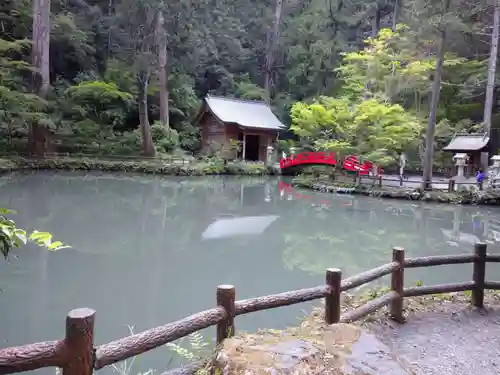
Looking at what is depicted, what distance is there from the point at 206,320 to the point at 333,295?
114 cm

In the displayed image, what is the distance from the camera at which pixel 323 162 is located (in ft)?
→ 64.1

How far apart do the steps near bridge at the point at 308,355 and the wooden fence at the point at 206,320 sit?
184 millimetres

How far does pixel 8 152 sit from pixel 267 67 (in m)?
18.1

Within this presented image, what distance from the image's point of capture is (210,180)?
19.0 metres

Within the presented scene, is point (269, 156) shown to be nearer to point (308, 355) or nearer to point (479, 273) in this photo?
point (479, 273)

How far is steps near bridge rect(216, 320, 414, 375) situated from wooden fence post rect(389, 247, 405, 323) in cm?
111

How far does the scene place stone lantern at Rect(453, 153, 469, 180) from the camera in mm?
17500

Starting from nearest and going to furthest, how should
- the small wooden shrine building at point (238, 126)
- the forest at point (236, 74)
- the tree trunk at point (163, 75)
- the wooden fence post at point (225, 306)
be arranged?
1. the wooden fence post at point (225, 306)
2. the forest at point (236, 74)
3. the tree trunk at point (163, 75)
4. the small wooden shrine building at point (238, 126)

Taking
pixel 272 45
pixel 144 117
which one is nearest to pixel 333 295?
pixel 144 117

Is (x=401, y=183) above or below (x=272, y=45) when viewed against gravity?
below

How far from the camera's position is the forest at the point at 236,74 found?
16906mm

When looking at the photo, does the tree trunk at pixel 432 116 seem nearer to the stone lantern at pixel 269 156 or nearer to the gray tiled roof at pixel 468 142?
the gray tiled roof at pixel 468 142

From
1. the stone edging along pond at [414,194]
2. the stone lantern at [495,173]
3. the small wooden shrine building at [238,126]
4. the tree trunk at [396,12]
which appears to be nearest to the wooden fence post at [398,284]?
the stone edging along pond at [414,194]

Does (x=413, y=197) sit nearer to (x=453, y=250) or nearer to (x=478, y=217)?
(x=478, y=217)
